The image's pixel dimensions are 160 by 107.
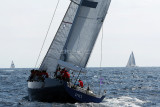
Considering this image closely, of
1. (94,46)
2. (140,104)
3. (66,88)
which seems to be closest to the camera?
(66,88)

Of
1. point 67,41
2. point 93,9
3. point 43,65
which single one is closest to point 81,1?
point 93,9

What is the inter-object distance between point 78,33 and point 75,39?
0.41m

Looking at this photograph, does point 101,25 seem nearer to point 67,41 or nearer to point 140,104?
point 67,41

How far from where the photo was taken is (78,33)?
22500 millimetres

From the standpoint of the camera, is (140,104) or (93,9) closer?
(93,9)

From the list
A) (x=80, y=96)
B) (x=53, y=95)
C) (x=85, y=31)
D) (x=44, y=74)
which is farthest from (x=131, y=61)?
(x=53, y=95)

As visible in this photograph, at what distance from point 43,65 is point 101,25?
4.41 metres

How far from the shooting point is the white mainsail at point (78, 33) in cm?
2241

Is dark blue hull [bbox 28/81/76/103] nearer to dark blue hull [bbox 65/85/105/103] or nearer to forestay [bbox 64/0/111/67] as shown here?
dark blue hull [bbox 65/85/105/103]

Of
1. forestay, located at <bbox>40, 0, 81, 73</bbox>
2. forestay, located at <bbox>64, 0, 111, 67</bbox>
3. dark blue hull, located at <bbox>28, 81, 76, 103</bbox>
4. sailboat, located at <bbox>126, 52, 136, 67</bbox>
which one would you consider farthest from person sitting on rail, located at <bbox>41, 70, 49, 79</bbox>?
sailboat, located at <bbox>126, 52, 136, 67</bbox>

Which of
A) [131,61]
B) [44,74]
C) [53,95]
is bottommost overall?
[53,95]

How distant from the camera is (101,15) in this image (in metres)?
22.6

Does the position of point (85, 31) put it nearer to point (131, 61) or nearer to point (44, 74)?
point (44, 74)

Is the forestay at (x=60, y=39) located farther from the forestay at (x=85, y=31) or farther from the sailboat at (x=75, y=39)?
the forestay at (x=85, y=31)
